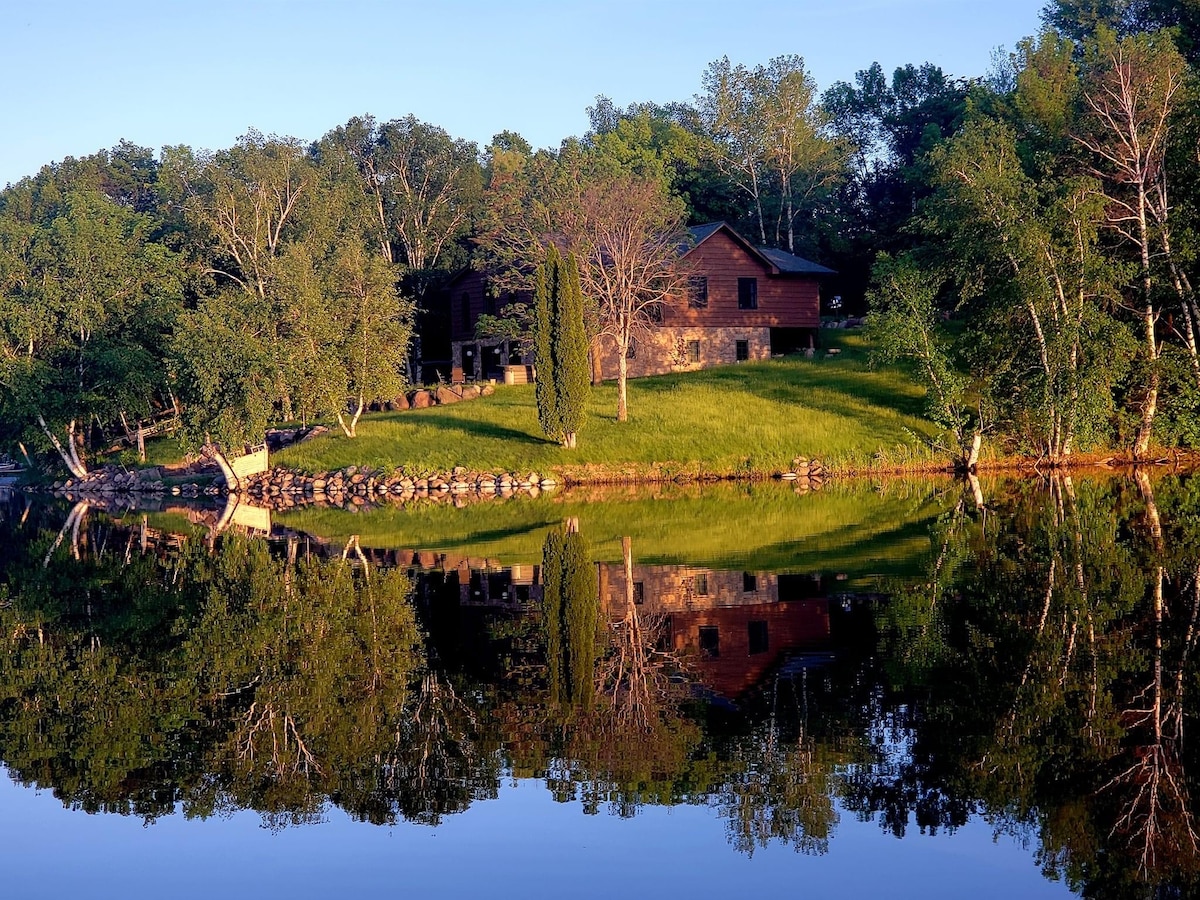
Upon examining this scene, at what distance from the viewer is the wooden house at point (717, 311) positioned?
61094mm

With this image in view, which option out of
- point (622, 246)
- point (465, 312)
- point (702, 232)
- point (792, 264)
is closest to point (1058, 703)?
point (622, 246)

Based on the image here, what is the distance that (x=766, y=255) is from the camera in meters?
63.1

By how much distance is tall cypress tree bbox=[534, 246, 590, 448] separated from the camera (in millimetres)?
43844

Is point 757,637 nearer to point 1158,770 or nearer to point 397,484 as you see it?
point 1158,770

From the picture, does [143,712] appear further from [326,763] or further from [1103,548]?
[1103,548]

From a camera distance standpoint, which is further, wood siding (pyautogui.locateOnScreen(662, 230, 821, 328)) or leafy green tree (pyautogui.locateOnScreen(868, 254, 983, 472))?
wood siding (pyautogui.locateOnScreen(662, 230, 821, 328))

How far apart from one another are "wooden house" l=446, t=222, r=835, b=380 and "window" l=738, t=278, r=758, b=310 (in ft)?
0.16

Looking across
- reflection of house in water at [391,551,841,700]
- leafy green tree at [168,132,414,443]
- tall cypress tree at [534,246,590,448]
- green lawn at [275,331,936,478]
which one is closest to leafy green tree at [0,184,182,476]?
leafy green tree at [168,132,414,443]

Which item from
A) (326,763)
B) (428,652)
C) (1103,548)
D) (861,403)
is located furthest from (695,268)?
(326,763)

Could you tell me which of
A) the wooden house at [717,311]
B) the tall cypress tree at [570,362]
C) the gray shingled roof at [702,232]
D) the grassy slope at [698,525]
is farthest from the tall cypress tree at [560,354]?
the gray shingled roof at [702,232]

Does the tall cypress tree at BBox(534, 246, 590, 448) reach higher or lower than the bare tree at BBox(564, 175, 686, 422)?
lower

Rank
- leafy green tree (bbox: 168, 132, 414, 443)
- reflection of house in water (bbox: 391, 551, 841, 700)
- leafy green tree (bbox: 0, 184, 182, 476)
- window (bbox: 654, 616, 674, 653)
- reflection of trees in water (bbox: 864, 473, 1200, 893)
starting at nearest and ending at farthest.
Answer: reflection of trees in water (bbox: 864, 473, 1200, 893) < reflection of house in water (bbox: 391, 551, 841, 700) < window (bbox: 654, 616, 674, 653) < leafy green tree (bbox: 168, 132, 414, 443) < leafy green tree (bbox: 0, 184, 182, 476)

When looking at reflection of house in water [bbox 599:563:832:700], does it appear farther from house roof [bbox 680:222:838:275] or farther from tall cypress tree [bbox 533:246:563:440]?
house roof [bbox 680:222:838:275]

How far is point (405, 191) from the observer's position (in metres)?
73.5
